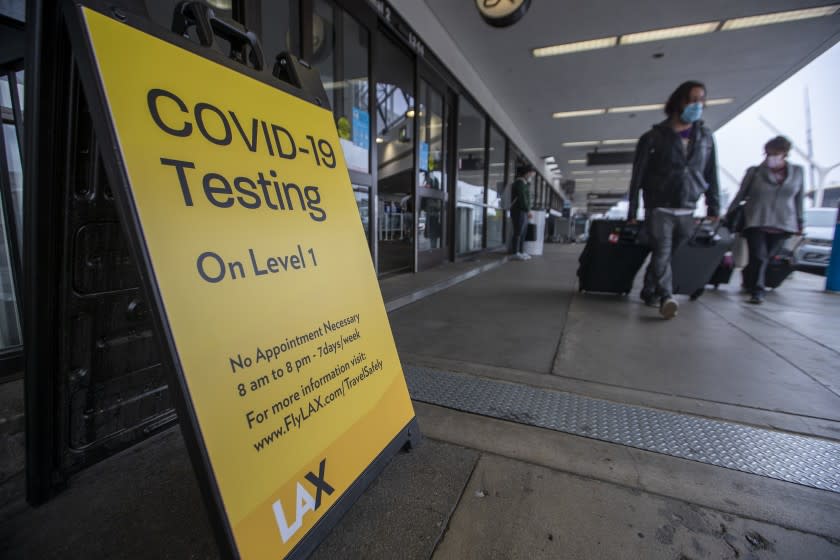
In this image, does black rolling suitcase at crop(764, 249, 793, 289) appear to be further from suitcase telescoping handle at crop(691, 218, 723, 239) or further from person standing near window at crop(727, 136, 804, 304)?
suitcase telescoping handle at crop(691, 218, 723, 239)

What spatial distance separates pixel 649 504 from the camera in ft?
3.63

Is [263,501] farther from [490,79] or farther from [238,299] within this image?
[490,79]

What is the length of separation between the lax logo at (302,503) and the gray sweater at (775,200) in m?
5.20

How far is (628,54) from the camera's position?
6203mm

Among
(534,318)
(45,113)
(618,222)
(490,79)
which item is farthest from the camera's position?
(490,79)

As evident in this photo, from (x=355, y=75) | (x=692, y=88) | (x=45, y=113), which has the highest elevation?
(x=355, y=75)

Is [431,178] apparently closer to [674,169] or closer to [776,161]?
[674,169]

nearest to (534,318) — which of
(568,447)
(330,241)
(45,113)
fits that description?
(568,447)

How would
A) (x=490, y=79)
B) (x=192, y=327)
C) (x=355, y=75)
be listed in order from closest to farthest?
(x=192, y=327) → (x=355, y=75) → (x=490, y=79)

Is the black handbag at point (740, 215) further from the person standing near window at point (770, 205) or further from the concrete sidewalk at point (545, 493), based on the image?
the concrete sidewalk at point (545, 493)

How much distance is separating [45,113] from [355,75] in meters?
3.74

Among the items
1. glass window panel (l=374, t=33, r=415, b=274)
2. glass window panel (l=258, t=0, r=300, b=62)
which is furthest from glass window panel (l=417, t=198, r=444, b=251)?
glass window panel (l=258, t=0, r=300, b=62)

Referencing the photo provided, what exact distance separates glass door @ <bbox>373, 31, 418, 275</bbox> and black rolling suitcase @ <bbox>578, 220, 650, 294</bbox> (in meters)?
2.18

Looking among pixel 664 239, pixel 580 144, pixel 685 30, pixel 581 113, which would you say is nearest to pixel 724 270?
pixel 664 239
